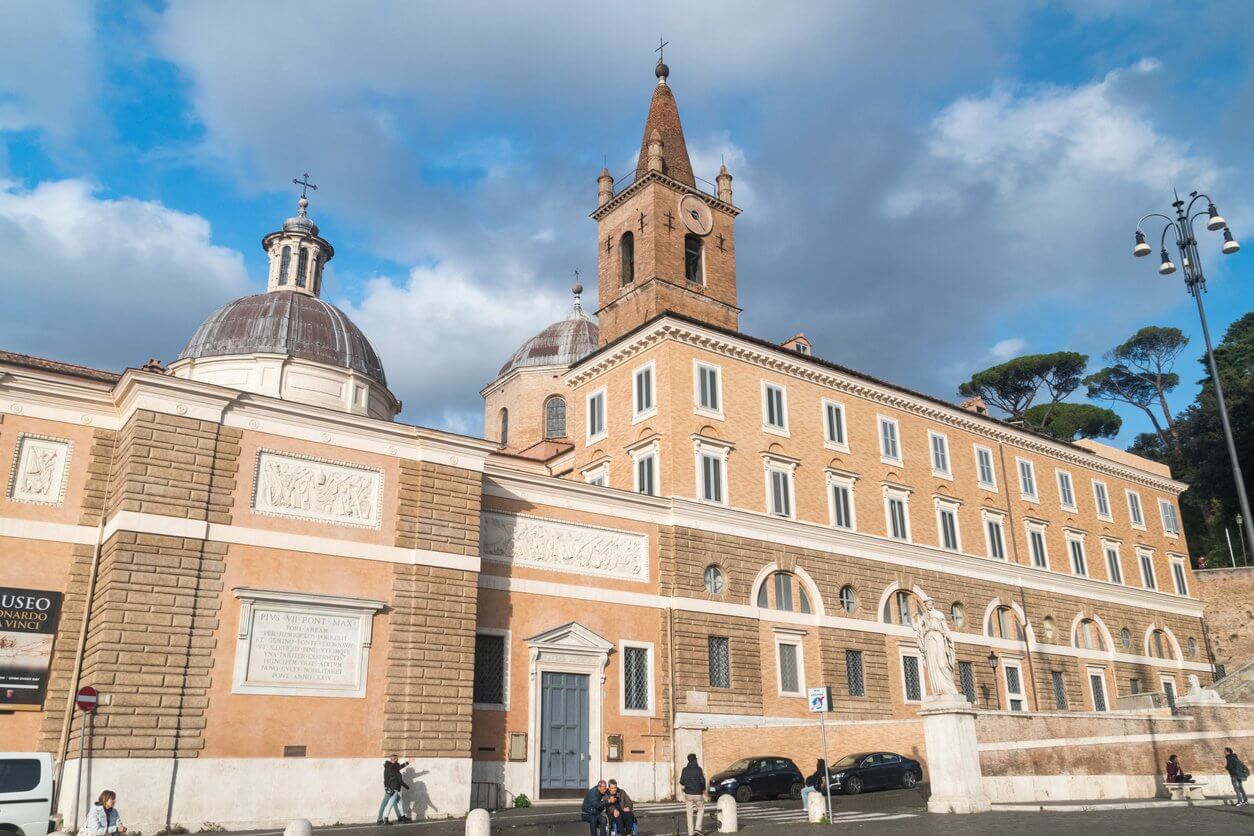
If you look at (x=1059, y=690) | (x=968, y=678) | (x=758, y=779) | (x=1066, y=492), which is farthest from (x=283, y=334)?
(x=1066, y=492)

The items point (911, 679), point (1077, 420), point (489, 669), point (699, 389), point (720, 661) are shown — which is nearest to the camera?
point (489, 669)

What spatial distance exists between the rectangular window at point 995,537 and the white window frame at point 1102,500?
27.4 feet

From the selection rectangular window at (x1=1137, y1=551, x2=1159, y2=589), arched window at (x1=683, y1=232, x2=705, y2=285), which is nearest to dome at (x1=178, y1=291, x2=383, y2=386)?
arched window at (x1=683, y1=232, x2=705, y2=285)

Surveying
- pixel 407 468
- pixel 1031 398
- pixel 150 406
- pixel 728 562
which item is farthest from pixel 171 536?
pixel 1031 398

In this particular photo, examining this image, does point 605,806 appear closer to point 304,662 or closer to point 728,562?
point 304,662

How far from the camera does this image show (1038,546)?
4147 centimetres

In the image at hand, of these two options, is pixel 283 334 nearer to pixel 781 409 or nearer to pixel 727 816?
pixel 781 409

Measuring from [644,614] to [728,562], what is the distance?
342 centimetres

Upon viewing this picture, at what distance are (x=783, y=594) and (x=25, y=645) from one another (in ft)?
66.3

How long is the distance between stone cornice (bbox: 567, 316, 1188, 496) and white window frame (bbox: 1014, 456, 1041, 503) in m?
0.60

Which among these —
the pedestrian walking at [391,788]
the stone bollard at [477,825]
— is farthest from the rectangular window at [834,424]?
the stone bollard at [477,825]

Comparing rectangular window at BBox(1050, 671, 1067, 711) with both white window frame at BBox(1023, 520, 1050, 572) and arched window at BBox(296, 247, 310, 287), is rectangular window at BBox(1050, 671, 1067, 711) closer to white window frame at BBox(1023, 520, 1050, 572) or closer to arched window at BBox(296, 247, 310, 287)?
white window frame at BBox(1023, 520, 1050, 572)

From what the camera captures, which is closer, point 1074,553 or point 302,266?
point 302,266

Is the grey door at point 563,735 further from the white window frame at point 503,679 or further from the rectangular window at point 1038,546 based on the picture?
the rectangular window at point 1038,546
